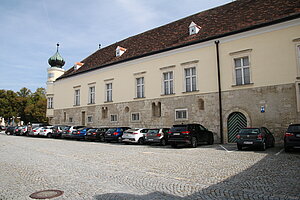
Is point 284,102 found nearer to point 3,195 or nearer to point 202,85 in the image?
point 202,85

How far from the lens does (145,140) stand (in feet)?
61.7

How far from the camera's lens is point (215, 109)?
2020 centimetres

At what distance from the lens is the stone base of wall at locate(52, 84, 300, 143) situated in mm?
16891

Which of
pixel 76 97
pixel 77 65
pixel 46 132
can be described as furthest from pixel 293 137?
→ pixel 77 65

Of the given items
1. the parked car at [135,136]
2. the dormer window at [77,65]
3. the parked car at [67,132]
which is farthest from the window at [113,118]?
the dormer window at [77,65]

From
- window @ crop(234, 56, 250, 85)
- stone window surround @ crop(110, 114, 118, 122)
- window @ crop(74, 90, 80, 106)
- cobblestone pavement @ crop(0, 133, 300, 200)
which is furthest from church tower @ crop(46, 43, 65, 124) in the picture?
cobblestone pavement @ crop(0, 133, 300, 200)

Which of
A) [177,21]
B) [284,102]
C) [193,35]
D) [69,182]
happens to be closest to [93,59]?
[177,21]

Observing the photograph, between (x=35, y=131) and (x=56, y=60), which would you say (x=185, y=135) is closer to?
(x=35, y=131)

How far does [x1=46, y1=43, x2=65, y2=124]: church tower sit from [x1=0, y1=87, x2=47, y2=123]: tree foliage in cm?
2177

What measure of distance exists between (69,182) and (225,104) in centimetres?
1561

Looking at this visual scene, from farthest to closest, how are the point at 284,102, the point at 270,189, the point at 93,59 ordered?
the point at 93,59, the point at 284,102, the point at 270,189

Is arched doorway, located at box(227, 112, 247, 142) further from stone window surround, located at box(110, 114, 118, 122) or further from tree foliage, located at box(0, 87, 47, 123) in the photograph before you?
tree foliage, located at box(0, 87, 47, 123)

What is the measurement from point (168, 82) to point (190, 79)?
241 cm

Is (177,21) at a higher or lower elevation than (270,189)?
higher
